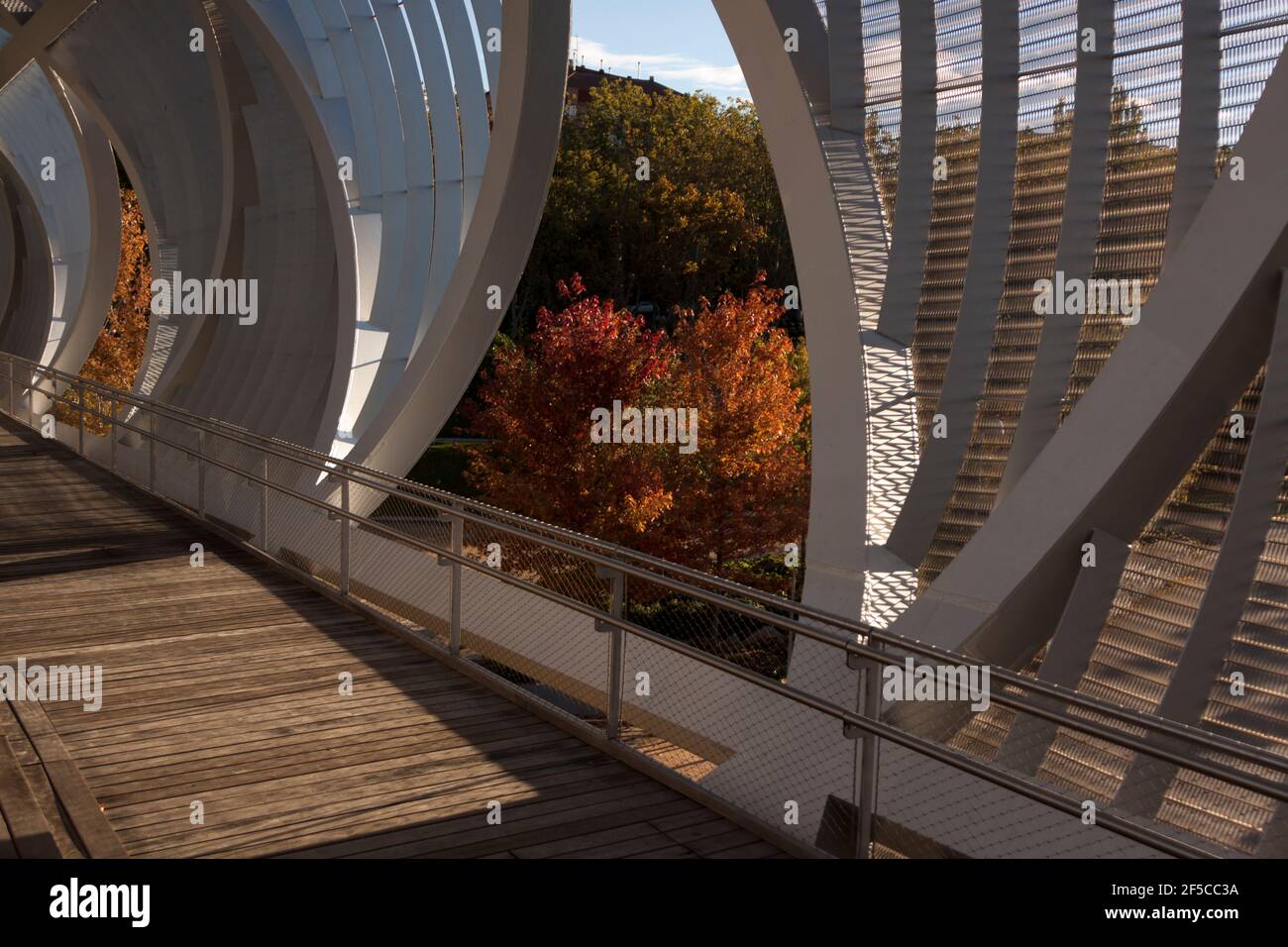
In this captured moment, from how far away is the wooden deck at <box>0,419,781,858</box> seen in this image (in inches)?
217

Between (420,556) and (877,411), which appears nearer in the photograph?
(877,411)

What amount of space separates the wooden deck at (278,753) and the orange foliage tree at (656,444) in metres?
10.9

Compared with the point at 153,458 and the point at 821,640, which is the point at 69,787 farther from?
the point at 153,458

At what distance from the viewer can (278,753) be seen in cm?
654

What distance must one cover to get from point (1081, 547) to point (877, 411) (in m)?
1.87

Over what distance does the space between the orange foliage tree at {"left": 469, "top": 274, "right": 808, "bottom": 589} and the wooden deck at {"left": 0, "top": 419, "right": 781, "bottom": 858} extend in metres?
10.9

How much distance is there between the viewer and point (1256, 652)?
18.1ft

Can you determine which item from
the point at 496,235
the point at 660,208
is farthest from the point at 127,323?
the point at 496,235

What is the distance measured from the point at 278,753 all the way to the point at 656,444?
15.6 m

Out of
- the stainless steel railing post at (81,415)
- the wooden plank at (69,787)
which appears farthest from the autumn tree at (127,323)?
the wooden plank at (69,787)

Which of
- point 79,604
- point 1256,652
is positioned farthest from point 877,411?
point 79,604

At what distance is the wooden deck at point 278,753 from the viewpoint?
552cm
